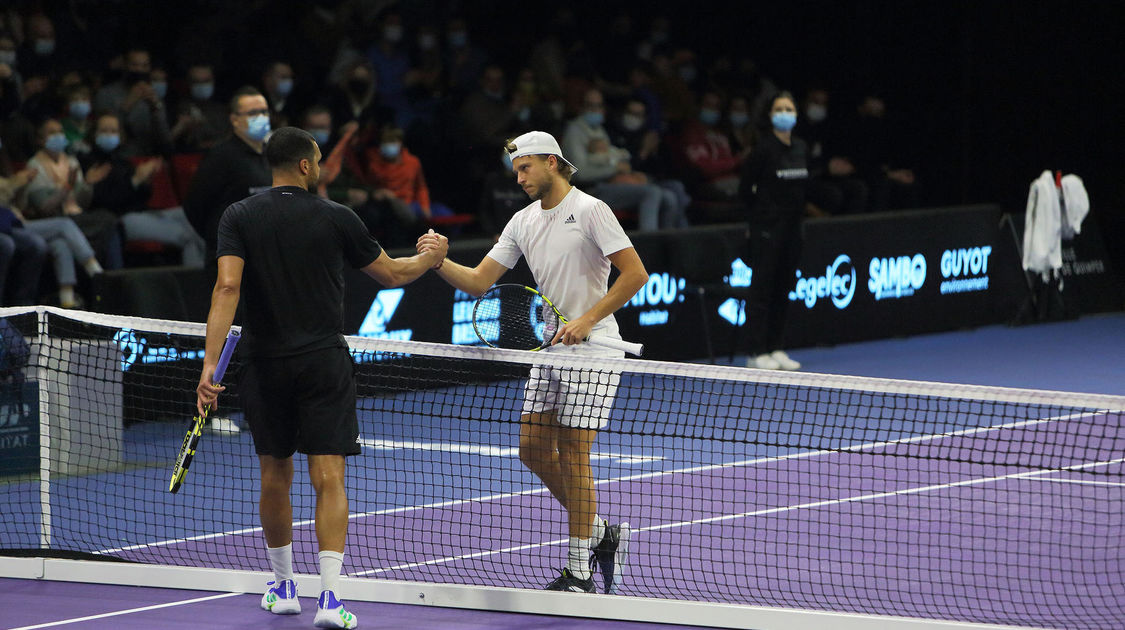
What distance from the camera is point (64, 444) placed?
9891 mm

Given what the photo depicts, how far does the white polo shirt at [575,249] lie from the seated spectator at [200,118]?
7.23 metres

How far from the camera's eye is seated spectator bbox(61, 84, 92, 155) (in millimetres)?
12969

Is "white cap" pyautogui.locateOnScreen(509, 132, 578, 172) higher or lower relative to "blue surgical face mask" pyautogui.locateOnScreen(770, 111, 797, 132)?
lower

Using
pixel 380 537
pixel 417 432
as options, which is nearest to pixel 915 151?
pixel 417 432

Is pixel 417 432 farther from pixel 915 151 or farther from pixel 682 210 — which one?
pixel 915 151

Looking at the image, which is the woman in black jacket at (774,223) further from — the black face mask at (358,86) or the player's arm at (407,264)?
the player's arm at (407,264)

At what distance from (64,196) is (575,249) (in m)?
6.39

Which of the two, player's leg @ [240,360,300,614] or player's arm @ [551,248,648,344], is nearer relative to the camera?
player's leg @ [240,360,300,614]

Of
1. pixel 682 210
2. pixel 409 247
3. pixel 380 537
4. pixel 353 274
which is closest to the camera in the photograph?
pixel 380 537

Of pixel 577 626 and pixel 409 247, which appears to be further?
pixel 409 247

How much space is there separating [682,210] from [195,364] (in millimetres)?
6250

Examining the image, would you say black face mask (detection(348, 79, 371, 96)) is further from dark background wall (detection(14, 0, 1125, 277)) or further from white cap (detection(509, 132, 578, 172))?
white cap (detection(509, 132, 578, 172))

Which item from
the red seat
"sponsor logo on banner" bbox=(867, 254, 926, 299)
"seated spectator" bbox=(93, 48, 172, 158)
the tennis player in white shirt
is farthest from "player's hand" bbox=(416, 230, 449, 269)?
"sponsor logo on banner" bbox=(867, 254, 926, 299)

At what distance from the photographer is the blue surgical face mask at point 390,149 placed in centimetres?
1409
